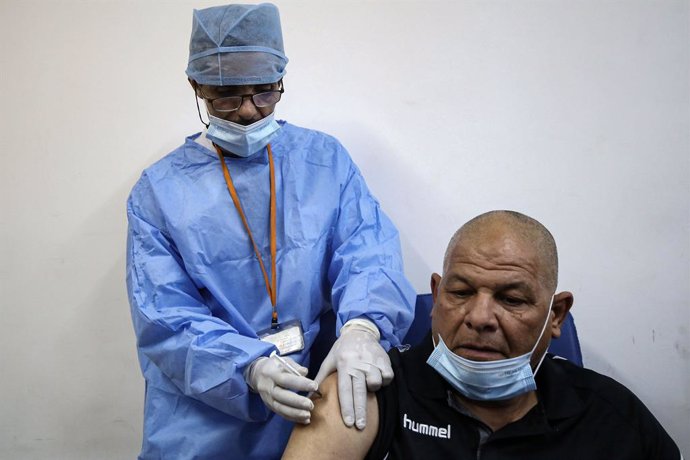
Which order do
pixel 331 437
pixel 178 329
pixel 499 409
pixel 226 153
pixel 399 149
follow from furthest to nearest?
pixel 399 149 → pixel 226 153 → pixel 178 329 → pixel 499 409 → pixel 331 437

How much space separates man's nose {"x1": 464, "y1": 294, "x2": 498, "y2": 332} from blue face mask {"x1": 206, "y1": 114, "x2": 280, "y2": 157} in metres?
0.74

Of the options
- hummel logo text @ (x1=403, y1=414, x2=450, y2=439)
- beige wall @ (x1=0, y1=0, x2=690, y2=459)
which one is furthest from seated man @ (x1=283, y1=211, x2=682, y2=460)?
beige wall @ (x1=0, y1=0, x2=690, y2=459)

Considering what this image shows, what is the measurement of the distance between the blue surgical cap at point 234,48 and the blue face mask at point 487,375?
832 mm

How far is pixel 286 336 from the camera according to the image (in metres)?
1.84

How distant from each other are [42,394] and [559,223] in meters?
1.80

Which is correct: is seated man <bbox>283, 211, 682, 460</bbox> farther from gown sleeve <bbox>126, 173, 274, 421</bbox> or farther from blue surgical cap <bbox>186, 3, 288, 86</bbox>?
blue surgical cap <bbox>186, 3, 288, 86</bbox>

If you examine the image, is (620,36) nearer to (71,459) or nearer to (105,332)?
(105,332)

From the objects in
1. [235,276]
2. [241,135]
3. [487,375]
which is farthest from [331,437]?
[241,135]

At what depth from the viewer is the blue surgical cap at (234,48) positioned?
5.97ft

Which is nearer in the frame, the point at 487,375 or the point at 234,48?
the point at 487,375

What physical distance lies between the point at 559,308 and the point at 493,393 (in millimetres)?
250

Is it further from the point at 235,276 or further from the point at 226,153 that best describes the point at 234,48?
the point at 235,276

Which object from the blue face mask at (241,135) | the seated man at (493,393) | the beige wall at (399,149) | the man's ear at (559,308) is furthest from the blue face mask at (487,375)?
the beige wall at (399,149)

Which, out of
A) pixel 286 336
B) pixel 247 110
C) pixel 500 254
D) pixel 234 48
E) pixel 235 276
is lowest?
pixel 286 336
